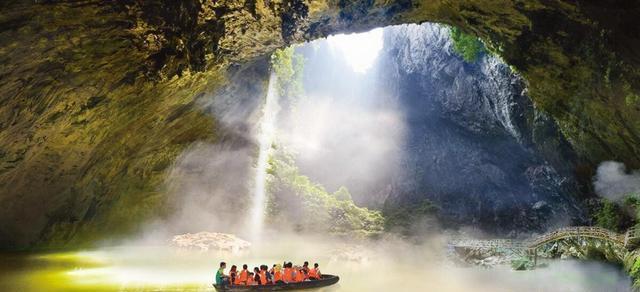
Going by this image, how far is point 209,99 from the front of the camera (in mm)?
15555

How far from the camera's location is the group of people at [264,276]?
386 inches

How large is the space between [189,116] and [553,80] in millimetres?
12124

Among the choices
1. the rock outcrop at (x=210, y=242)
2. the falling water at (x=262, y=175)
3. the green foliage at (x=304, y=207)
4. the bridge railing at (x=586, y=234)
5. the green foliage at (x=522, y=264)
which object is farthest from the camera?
the green foliage at (x=304, y=207)

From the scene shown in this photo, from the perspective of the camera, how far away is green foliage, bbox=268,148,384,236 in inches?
1048

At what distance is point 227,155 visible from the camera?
74.2 ft

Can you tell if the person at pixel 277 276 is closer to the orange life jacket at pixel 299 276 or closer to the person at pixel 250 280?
the orange life jacket at pixel 299 276

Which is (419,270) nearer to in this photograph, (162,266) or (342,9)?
(162,266)

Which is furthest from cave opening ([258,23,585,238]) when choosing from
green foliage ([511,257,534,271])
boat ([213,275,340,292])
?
boat ([213,275,340,292])

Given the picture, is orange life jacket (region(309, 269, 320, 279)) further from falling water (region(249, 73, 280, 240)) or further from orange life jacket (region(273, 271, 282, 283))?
falling water (region(249, 73, 280, 240))

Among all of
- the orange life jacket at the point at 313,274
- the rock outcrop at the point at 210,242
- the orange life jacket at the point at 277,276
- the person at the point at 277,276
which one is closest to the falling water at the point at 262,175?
the rock outcrop at the point at 210,242

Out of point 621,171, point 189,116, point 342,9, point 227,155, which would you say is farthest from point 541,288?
point 227,155

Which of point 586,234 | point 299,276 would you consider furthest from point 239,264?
point 586,234

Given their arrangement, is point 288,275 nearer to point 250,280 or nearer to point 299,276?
point 299,276

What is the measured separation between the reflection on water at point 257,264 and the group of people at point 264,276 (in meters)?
0.92
